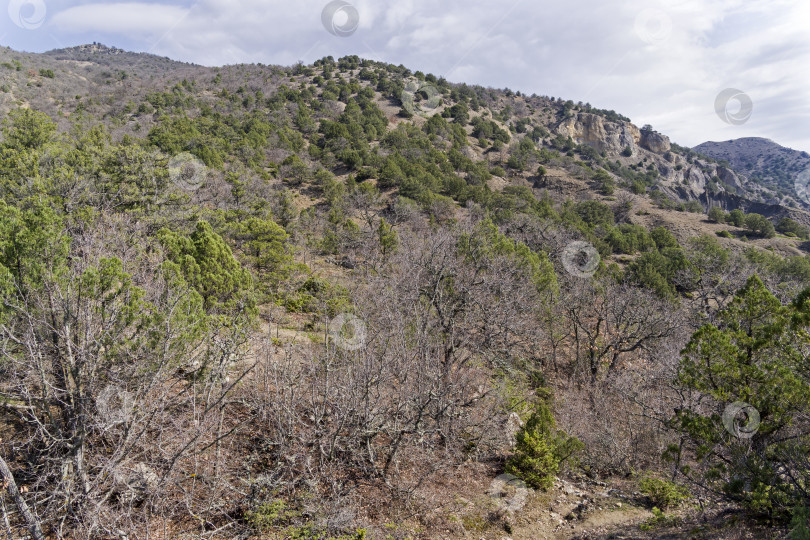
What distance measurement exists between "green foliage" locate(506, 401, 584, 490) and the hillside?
9 centimetres

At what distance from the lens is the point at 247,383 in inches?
377

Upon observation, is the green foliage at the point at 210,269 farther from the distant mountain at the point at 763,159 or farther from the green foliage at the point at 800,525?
the distant mountain at the point at 763,159

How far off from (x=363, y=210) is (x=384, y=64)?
68103 millimetres

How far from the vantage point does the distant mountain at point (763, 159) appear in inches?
5157

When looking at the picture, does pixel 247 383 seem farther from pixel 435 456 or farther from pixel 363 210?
pixel 363 210

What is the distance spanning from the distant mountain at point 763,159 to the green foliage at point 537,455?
139263 millimetres

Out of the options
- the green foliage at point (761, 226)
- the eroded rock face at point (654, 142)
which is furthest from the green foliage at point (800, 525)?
the eroded rock face at point (654, 142)

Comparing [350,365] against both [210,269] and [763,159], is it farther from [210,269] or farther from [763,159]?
[763,159]

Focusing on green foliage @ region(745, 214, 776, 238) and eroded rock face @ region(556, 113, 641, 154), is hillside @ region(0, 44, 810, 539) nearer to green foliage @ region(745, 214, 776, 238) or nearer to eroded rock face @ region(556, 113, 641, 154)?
green foliage @ region(745, 214, 776, 238)

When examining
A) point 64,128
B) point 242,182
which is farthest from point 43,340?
point 64,128

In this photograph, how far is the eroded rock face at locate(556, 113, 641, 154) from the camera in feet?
293

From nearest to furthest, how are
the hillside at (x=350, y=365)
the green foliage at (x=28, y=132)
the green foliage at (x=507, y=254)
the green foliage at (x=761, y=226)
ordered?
the hillside at (x=350, y=365) < the green foliage at (x=28, y=132) < the green foliage at (x=507, y=254) < the green foliage at (x=761, y=226)

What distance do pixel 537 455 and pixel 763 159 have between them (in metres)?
202

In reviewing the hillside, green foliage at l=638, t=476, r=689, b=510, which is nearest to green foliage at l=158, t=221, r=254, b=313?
the hillside
